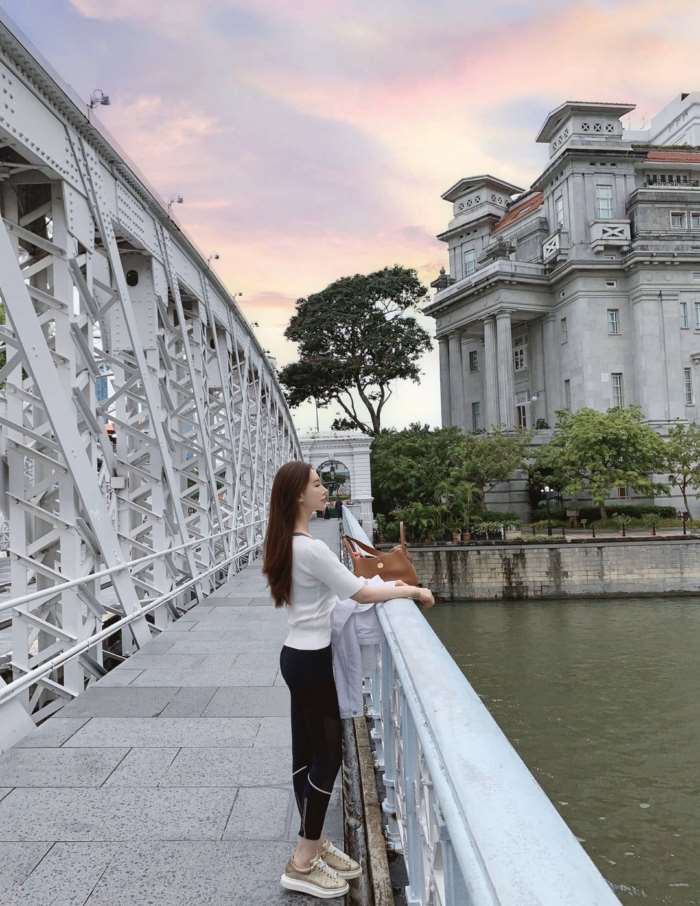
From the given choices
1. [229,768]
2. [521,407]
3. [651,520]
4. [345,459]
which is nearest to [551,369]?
[521,407]

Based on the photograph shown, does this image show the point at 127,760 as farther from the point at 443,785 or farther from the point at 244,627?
the point at 244,627

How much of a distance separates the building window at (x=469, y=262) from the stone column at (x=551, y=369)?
9465mm

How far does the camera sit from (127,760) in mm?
4711

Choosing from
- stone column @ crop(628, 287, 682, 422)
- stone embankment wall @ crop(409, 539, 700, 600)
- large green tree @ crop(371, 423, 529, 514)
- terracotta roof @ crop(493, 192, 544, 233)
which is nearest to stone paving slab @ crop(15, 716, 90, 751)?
stone embankment wall @ crop(409, 539, 700, 600)

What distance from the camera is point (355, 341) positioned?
54.8 metres

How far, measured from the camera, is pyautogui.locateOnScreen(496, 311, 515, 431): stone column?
51.5m

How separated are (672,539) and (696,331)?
19.9 m

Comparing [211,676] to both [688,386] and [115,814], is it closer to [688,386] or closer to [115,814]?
[115,814]

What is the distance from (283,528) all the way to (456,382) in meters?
56.8

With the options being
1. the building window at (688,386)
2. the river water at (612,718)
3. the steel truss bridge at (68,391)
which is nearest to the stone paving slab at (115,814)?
the steel truss bridge at (68,391)

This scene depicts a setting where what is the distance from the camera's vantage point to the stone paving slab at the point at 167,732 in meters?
5.07

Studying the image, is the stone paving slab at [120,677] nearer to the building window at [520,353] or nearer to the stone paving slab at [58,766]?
the stone paving slab at [58,766]

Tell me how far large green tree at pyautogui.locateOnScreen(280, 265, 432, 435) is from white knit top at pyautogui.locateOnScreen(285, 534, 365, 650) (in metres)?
50.8

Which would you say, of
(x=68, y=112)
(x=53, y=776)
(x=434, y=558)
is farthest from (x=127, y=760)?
(x=434, y=558)
